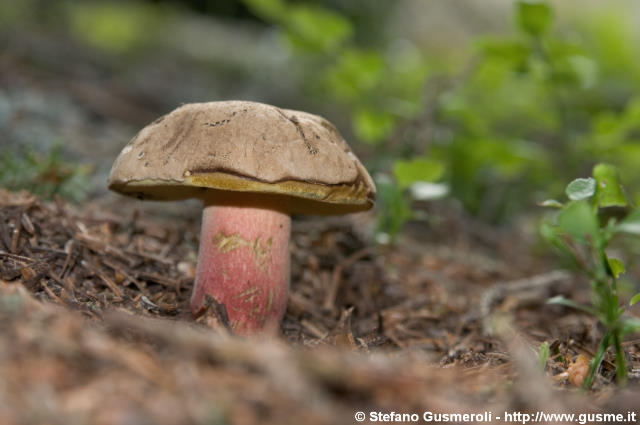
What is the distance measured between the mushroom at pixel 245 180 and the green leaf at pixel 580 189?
2.35 feet

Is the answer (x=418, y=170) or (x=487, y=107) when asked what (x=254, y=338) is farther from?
(x=487, y=107)

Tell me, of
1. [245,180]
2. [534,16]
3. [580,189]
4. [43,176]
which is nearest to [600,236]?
[580,189]

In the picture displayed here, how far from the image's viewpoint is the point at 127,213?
2.72 metres

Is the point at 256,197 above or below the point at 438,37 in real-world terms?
below

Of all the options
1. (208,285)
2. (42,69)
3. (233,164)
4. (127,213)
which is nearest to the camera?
(233,164)

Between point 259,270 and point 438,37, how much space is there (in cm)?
788

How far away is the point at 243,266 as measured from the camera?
6.05ft

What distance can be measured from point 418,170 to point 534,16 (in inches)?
44.0

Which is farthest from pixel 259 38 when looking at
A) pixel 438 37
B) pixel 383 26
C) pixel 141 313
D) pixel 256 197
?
pixel 141 313

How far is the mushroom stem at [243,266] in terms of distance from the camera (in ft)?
5.95

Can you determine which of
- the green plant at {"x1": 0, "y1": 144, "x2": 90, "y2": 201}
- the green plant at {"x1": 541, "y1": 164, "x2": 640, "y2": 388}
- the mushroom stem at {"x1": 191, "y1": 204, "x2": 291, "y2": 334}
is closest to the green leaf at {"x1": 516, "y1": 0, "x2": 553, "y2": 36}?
the green plant at {"x1": 541, "y1": 164, "x2": 640, "y2": 388}

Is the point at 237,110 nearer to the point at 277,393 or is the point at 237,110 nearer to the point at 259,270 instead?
the point at 259,270

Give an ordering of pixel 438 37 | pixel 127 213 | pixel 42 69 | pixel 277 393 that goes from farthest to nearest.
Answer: pixel 438 37 → pixel 42 69 → pixel 127 213 → pixel 277 393

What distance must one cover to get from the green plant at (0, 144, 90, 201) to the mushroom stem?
3.58 ft
